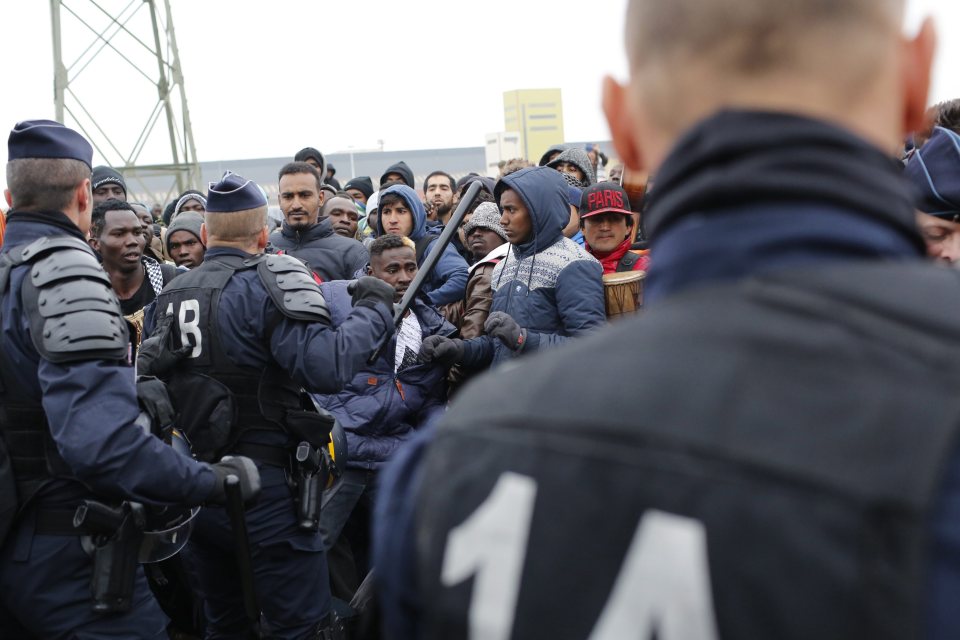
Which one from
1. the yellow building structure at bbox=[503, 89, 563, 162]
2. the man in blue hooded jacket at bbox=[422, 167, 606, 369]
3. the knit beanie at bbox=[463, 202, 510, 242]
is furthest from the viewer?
the yellow building structure at bbox=[503, 89, 563, 162]

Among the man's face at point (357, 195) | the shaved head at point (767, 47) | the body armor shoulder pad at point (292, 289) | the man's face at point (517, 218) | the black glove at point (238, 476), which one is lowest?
the black glove at point (238, 476)

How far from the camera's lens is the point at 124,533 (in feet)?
10.0

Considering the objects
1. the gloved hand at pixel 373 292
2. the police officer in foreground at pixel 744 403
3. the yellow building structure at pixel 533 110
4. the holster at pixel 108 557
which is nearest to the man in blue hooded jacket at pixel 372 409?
the gloved hand at pixel 373 292

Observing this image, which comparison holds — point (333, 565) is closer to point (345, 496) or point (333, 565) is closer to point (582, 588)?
point (345, 496)

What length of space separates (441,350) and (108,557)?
201 centimetres

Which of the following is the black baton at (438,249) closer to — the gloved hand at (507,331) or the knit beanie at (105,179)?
the gloved hand at (507,331)

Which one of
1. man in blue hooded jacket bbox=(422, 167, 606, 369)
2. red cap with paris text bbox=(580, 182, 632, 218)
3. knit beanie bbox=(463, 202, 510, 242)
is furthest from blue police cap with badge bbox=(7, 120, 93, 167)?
knit beanie bbox=(463, 202, 510, 242)

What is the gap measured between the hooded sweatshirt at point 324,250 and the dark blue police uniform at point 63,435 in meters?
3.28

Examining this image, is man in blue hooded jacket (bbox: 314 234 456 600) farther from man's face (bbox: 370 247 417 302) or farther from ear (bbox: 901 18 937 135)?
ear (bbox: 901 18 937 135)

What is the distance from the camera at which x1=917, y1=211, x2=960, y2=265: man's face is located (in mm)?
2617

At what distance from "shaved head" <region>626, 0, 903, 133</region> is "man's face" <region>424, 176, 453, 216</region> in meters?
7.63

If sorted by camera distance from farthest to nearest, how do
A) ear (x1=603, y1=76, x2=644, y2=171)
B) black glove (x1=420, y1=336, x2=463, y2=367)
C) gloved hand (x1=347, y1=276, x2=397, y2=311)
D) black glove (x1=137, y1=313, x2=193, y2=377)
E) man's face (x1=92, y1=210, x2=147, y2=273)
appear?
man's face (x1=92, y1=210, x2=147, y2=273) < black glove (x1=420, y1=336, x2=463, y2=367) < gloved hand (x1=347, y1=276, x2=397, y2=311) < black glove (x1=137, y1=313, x2=193, y2=377) < ear (x1=603, y1=76, x2=644, y2=171)

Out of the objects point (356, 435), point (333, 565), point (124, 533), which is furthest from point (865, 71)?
point (333, 565)

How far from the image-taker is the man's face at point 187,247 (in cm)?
669
